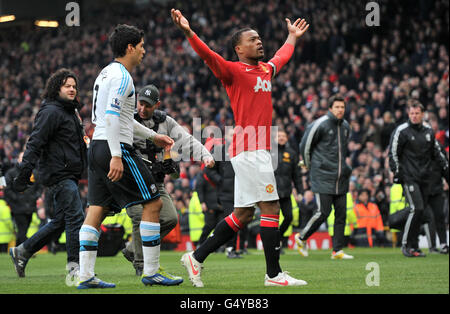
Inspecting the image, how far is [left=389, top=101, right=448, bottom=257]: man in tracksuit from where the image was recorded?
11.3 metres

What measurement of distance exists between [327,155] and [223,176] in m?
2.21

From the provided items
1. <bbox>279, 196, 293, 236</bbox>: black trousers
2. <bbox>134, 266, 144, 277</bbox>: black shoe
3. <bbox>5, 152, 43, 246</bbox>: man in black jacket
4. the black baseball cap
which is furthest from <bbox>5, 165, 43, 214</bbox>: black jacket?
the black baseball cap

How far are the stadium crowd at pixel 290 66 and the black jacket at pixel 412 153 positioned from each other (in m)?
5.55

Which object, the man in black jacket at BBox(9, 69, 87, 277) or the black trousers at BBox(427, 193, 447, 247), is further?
the black trousers at BBox(427, 193, 447, 247)

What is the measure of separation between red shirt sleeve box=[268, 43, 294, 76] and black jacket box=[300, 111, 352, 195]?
13.6 feet

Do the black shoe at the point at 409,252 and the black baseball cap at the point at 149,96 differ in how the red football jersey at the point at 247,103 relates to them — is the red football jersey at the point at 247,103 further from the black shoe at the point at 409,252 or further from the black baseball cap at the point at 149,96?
the black shoe at the point at 409,252

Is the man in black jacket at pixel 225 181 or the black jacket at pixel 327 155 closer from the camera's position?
the black jacket at pixel 327 155

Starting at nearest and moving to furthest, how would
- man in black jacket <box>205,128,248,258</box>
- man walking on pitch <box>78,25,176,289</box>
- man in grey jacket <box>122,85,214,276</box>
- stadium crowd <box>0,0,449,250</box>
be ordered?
1. man walking on pitch <box>78,25,176,289</box>
2. man in grey jacket <box>122,85,214,276</box>
3. man in black jacket <box>205,128,248,258</box>
4. stadium crowd <box>0,0,449,250</box>

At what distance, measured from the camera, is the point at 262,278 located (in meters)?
7.64

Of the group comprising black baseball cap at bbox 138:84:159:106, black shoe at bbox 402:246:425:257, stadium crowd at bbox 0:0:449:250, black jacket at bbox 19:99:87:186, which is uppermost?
stadium crowd at bbox 0:0:449:250

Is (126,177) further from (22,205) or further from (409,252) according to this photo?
(22,205)

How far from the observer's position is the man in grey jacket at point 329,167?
11.3m

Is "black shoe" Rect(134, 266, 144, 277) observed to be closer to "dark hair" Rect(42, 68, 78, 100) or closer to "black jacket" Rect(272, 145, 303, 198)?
"dark hair" Rect(42, 68, 78, 100)

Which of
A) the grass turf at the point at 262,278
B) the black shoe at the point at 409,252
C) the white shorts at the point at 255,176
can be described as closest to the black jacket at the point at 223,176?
the grass turf at the point at 262,278
